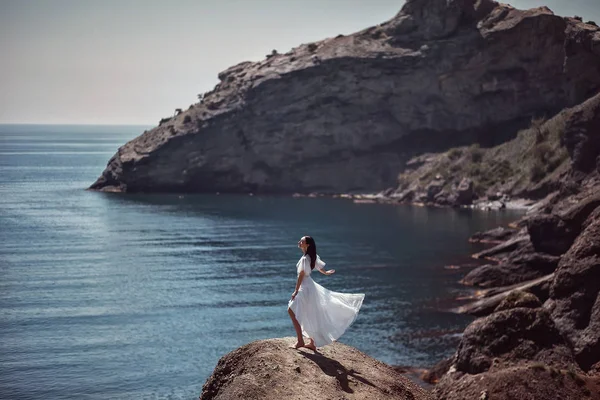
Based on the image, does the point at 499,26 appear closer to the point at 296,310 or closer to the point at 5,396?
the point at 5,396

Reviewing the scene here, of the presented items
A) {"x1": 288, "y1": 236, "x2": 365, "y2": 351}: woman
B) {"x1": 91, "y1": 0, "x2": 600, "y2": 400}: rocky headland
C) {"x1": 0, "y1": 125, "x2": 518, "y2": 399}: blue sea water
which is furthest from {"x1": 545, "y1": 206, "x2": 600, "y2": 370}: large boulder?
{"x1": 91, "y1": 0, "x2": 600, "y2": 400}: rocky headland

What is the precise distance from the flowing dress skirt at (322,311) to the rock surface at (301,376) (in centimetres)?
51

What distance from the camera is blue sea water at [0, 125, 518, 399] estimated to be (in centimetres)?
5425

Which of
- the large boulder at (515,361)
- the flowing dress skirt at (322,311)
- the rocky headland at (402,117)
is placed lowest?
the large boulder at (515,361)

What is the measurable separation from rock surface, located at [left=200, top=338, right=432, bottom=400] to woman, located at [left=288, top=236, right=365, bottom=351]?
20.0 inches

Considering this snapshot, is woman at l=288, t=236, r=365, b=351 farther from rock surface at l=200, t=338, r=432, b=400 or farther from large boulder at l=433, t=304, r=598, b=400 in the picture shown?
large boulder at l=433, t=304, r=598, b=400

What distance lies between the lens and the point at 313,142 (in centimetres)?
15725

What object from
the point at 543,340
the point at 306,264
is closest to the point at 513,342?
the point at 543,340

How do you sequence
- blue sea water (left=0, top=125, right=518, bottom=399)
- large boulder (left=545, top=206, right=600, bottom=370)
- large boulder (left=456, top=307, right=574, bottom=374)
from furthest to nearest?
blue sea water (left=0, top=125, right=518, bottom=399)
large boulder (left=545, top=206, right=600, bottom=370)
large boulder (left=456, top=307, right=574, bottom=374)

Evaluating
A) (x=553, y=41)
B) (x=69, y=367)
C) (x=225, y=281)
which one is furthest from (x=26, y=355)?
(x=553, y=41)

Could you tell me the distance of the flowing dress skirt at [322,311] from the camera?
A: 2227cm

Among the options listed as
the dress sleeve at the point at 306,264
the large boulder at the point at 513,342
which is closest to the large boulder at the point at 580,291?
the large boulder at the point at 513,342

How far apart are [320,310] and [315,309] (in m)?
0.14

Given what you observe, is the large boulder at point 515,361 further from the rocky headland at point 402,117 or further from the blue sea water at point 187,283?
the rocky headland at point 402,117
